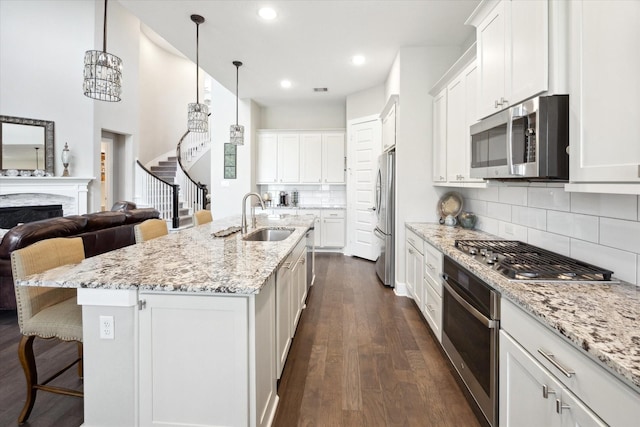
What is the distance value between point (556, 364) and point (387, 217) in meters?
3.20

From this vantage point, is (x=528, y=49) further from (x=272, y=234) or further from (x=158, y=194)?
(x=158, y=194)

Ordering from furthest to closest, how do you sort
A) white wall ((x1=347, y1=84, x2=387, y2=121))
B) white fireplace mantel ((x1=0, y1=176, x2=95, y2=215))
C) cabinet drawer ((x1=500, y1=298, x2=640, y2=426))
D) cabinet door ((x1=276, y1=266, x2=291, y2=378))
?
white fireplace mantel ((x1=0, y1=176, x2=95, y2=215)), white wall ((x1=347, y1=84, x2=387, y2=121)), cabinet door ((x1=276, y1=266, x2=291, y2=378)), cabinet drawer ((x1=500, y1=298, x2=640, y2=426))

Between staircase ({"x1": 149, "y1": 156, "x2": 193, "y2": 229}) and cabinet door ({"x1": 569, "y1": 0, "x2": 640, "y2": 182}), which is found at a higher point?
staircase ({"x1": 149, "y1": 156, "x2": 193, "y2": 229})

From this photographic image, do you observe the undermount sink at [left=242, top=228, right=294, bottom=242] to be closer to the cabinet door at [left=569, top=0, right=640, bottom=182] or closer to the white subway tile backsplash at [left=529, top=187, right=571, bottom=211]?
the white subway tile backsplash at [left=529, top=187, right=571, bottom=211]

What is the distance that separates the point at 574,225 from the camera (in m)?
1.88

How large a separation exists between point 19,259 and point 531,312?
2.29m

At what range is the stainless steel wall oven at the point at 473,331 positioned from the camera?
1.59 m

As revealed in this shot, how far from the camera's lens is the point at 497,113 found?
2041mm

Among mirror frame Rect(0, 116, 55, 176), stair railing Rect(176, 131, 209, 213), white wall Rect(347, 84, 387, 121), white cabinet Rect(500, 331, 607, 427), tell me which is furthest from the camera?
stair railing Rect(176, 131, 209, 213)

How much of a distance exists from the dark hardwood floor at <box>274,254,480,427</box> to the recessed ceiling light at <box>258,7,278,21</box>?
121 inches

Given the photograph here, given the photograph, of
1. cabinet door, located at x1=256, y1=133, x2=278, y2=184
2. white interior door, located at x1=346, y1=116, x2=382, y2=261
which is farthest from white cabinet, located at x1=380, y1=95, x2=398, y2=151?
cabinet door, located at x1=256, y1=133, x2=278, y2=184

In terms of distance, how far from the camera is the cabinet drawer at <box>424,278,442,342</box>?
256 centimetres

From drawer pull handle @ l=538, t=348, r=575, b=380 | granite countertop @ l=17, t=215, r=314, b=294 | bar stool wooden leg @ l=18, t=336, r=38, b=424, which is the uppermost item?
granite countertop @ l=17, t=215, r=314, b=294

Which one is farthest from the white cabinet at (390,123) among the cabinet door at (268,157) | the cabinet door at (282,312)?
the cabinet door at (268,157)
